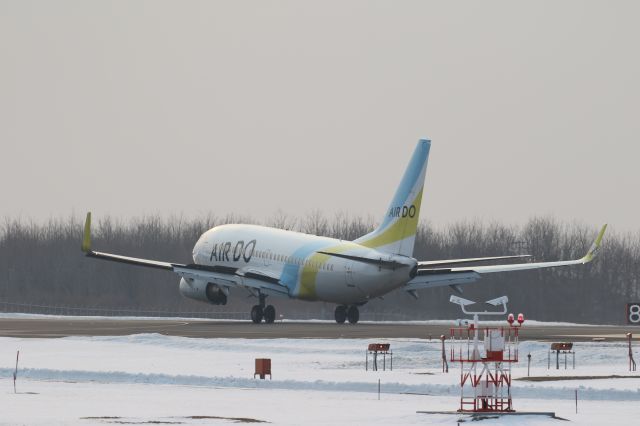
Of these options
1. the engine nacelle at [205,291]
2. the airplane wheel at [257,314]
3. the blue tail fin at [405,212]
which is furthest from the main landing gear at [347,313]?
the engine nacelle at [205,291]

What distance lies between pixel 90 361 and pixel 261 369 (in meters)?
10.5

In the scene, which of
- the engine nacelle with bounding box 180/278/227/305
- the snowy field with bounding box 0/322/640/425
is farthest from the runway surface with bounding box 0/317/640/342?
the snowy field with bounding box 0/322/640/425

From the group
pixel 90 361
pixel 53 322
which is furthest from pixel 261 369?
pixel 53 322

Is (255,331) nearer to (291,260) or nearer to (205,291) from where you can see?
(291,260)

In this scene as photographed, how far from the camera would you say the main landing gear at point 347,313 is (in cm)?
8544

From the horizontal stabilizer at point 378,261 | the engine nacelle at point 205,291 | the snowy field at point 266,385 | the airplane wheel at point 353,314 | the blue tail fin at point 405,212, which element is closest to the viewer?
the snowy field at point 266,385

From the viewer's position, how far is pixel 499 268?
279ft

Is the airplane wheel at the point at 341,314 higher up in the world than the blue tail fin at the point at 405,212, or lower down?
lower down

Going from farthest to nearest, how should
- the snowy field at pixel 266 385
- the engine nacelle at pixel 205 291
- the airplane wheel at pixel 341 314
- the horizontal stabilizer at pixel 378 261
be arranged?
the engine nacelle at pixel 205 291 < the airplane wheel at pixel 341 314 < the horizontal stabilizer at pixel 378 261 < the snowy field at pixel 266 385

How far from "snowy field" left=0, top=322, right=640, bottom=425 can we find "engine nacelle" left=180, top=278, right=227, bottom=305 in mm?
18994

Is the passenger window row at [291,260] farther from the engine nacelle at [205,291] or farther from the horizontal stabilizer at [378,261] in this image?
the horizontal stabilizer at [378,261]

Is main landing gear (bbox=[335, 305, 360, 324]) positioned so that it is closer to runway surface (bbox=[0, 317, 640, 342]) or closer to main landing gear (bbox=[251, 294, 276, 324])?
runway surface (bbox=[0, 317, 640, 342])

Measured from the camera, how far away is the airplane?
79250 mm

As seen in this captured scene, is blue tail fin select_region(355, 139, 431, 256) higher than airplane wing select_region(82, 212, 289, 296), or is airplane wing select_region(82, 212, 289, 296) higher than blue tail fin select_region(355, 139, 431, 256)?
blue tail fin select_region(355, 139, 431, 256)
